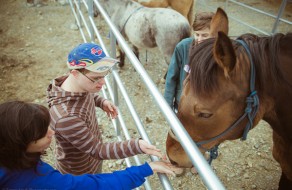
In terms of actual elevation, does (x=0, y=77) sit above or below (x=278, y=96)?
below

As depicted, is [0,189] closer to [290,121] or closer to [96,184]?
[96,184]

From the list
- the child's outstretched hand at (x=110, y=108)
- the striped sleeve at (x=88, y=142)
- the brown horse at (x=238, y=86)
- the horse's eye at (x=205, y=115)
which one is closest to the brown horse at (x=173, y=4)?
the child's outstretched hand at (x=110, y=108)

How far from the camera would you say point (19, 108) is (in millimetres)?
765

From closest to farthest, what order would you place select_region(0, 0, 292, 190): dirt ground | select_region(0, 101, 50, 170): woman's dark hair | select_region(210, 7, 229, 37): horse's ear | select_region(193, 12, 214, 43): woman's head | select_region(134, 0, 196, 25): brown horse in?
select_region(0, 101, 50, 170): woman's dark hair → select_region(210, 7, 229, 37): horse's ear → select_region(193, 12, 214, 43): woman's head → select_region(0, 0, 292, 190): dirt ground → select_region(134, 0, 196, 25): brown horse

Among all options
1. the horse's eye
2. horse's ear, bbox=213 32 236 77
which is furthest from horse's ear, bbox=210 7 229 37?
the horse's eye

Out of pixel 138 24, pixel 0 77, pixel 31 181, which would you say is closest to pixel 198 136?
pixel 31 181

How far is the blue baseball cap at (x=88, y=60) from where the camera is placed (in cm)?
114

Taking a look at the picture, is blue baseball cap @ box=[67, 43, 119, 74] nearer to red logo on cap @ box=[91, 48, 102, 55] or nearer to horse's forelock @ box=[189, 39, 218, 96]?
red logo on cap @ box=[91, 48, 102, 55]

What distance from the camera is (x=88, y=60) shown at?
3.75 feet

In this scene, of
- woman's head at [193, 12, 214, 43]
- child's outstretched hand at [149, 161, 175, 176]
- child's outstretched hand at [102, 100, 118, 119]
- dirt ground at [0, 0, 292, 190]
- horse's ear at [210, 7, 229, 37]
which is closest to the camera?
child's outstretched hand at [149, 161, 175, 176]

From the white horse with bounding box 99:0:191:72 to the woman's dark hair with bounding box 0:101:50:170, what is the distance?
2.86m

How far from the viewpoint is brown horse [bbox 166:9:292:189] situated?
1.10m

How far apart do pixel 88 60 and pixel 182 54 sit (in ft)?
3.07

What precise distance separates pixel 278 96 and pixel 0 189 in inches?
50.1
